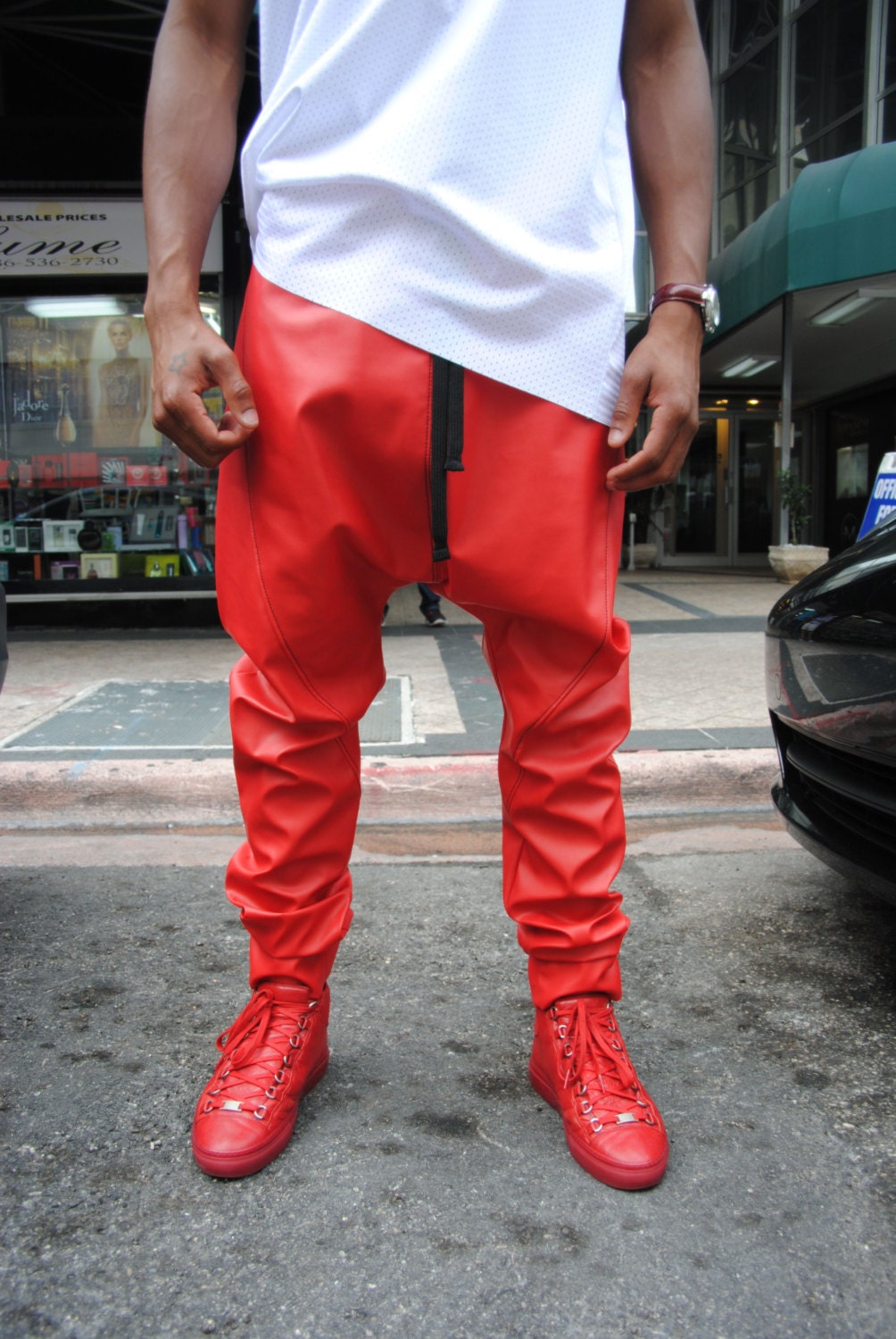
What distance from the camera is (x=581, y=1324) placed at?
1.06 metres

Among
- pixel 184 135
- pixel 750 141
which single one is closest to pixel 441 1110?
pixel 184 135

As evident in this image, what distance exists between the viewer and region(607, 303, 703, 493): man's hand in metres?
1.25

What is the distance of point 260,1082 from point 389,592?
2.40ft

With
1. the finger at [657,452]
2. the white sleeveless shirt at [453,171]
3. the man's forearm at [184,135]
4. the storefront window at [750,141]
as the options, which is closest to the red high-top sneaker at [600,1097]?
the finger at [657,452]

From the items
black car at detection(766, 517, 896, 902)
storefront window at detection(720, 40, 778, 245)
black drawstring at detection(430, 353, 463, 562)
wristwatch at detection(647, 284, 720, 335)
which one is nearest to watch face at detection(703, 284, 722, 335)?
wristwatch at detection(647, 284, 720, 335)

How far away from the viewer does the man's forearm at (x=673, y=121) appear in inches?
52.2

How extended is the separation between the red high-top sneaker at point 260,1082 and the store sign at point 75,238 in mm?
5817

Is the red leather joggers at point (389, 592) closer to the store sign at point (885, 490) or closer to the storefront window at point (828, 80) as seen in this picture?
the store sign at point (885, 490)

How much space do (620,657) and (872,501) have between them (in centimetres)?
269

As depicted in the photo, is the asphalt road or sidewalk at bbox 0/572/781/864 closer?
the asphalt road

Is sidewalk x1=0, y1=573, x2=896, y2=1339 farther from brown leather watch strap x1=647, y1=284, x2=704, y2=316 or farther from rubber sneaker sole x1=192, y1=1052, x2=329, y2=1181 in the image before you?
brown leather watch strap x1=647, y1=284, x2=704, y2=316

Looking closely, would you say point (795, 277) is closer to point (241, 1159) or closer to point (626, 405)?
point (626, 405)

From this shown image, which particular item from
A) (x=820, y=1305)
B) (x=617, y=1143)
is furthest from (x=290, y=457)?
(x=820, y=1305)

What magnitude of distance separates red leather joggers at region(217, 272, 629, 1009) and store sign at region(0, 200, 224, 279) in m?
5.62
